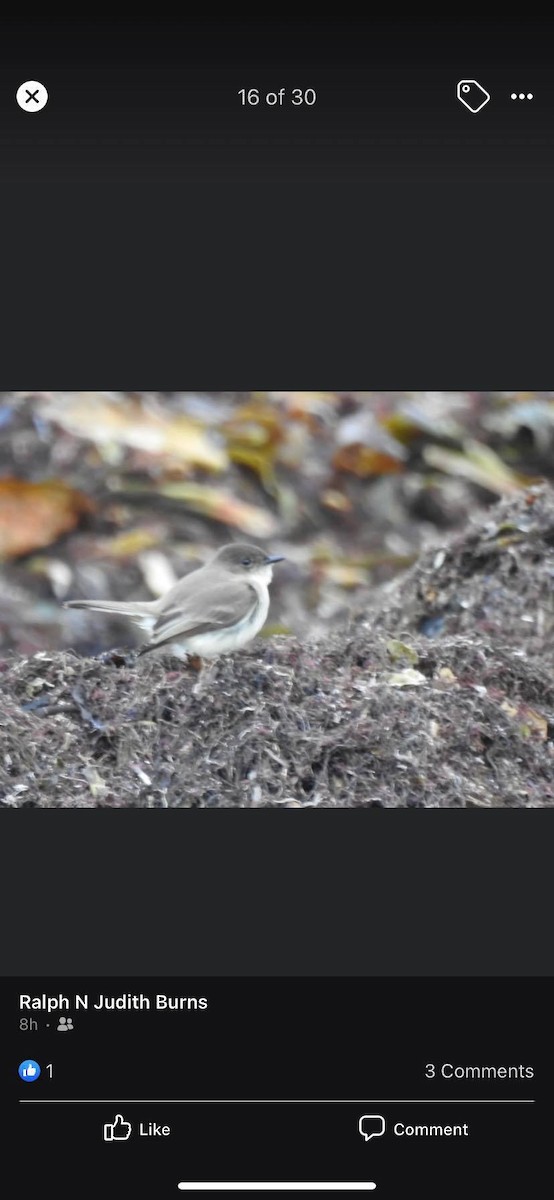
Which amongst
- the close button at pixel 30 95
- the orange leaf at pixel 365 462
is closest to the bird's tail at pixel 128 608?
the close button at pixel 30 95

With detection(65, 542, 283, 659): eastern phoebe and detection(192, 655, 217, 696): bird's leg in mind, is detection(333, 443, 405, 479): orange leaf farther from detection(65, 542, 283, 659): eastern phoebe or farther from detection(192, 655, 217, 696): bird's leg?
detection(192, 655, 217, 696): bird's leg

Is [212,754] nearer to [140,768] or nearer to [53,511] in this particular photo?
[140,768]

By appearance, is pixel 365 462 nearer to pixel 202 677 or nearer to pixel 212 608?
pixel 212 608

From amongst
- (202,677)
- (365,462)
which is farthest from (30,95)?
(365,462)

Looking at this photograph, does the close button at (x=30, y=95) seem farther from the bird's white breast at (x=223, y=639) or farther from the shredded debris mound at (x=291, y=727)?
the bird's white breast at (x=223, y=639)
